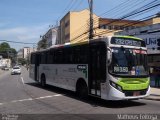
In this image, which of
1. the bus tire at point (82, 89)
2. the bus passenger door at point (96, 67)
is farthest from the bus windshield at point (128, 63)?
the bus tire at point (82, 89)

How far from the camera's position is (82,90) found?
16531 mm

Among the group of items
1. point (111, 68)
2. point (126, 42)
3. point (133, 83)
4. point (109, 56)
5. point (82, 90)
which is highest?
point (126, 42)

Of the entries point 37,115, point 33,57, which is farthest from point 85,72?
point 33,57

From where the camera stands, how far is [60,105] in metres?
14.6

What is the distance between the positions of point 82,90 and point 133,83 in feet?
11.6

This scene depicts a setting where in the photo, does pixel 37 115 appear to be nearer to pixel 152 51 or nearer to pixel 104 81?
pixel 104 81

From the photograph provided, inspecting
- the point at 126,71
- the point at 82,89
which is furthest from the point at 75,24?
the point at 126,71

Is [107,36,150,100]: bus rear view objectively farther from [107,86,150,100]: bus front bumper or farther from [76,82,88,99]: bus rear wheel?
[76,82,88,99]: bus rear wheel

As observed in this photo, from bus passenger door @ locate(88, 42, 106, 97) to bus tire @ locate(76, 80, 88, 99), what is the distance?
2.59ft

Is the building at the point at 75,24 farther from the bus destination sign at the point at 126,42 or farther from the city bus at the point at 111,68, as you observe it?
the bus destination sign at the point at 126,42

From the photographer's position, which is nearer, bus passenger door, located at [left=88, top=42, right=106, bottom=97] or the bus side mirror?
the bus side mirror

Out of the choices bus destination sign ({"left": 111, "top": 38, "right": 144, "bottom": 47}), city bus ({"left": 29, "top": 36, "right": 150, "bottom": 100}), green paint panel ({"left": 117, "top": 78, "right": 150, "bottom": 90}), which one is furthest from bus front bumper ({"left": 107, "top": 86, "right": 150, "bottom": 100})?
bus destination sign ({"left": 111, "top": 38, "right": 144, "bottom": 47})

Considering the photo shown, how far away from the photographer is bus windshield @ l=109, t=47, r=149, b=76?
44.8ft

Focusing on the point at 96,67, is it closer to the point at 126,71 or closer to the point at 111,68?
the point at 111,68
